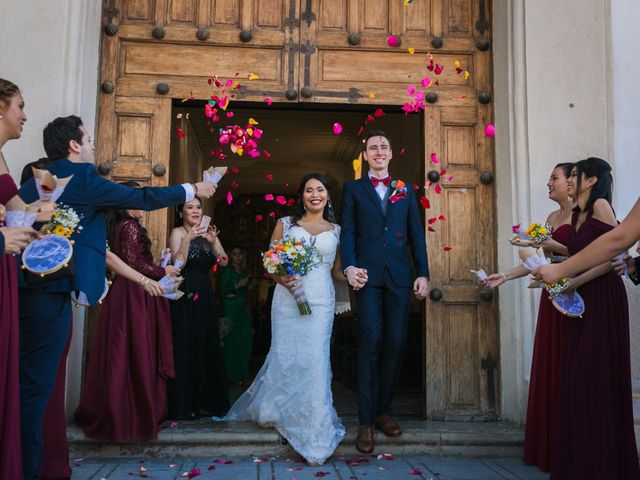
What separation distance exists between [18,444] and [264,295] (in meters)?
13.3

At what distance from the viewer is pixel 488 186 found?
19.3ft

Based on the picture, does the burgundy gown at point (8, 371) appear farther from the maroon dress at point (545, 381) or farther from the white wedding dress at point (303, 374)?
the maroon dress at point (545, 381)

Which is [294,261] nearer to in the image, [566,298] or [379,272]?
[379,272]

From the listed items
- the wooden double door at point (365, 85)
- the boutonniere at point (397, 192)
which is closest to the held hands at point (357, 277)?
the boutonniere at point (397, 192)

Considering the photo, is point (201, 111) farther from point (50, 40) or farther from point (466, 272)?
point (466, 272)

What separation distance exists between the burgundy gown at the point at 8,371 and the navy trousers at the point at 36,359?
0.20 metres

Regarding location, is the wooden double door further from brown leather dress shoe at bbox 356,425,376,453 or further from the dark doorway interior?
brown leather dress shoe at bbox 356,425,376,453

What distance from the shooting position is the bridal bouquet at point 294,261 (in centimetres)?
502

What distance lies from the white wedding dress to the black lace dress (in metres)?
0.51

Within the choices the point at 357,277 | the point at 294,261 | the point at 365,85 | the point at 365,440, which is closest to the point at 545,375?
the point at 365,440

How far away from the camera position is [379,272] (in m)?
5.03

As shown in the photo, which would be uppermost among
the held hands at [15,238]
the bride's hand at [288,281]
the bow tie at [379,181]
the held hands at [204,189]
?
the bow tie at [379,181]

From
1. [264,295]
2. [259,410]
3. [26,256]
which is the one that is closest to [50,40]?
[26,256]

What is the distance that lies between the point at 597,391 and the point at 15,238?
A: 3.08 m
